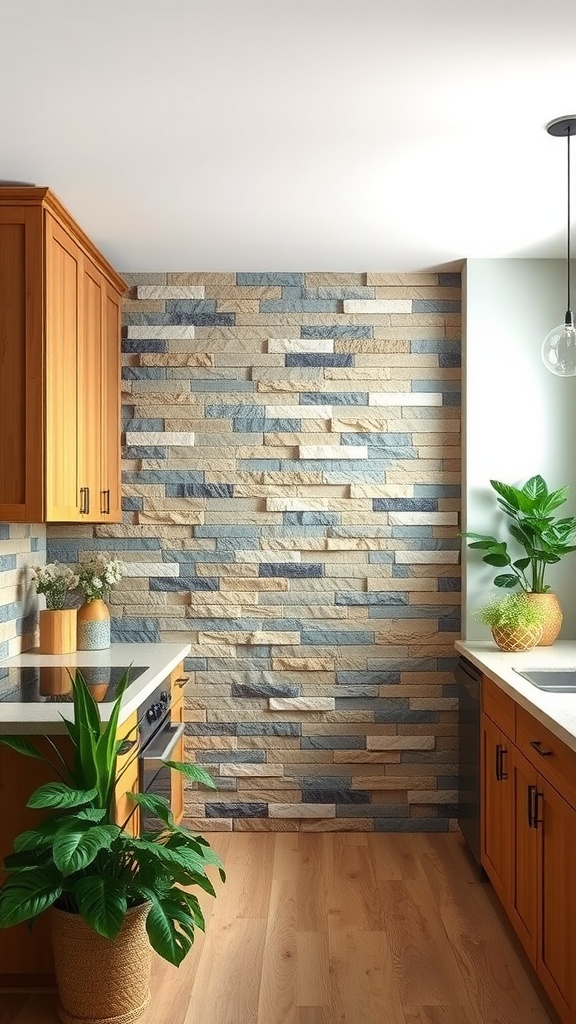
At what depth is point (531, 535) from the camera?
13.5ft

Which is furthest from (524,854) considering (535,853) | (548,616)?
(548,616)

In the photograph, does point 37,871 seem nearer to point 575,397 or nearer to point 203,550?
point 203,550

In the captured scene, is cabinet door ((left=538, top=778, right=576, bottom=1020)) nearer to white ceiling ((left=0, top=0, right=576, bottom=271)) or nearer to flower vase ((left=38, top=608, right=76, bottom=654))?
white ceiling ((left=0, top=0, right=576, bottom=271))

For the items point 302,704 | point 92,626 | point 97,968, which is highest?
point 92,626

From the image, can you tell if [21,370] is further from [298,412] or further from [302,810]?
[302,810]

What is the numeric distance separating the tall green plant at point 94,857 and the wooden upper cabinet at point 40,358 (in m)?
0.79

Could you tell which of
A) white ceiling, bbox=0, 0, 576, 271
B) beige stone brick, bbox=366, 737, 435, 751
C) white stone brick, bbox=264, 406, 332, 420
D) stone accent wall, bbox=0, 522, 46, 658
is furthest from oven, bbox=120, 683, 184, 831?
white ceiling, bbox=0, 0, 576, 271

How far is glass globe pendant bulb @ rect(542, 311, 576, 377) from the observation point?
2.84 metres

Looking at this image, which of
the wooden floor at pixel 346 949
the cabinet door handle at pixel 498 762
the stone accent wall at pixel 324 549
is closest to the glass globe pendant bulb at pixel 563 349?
the cabinet door handle at pixel 498 762

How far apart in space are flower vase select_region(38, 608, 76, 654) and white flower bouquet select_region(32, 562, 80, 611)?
0.05 metres

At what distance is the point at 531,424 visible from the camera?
4.26 meters

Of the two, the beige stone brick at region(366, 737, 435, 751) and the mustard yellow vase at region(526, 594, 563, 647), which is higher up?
the mustard yellow vase at region(526, 594, 563, 647)

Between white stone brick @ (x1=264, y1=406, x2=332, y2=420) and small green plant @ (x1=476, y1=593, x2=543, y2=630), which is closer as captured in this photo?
small green plant @ (x1=476, y1=593, x2=543, y2=630)

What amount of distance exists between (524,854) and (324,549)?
1.75 meters
